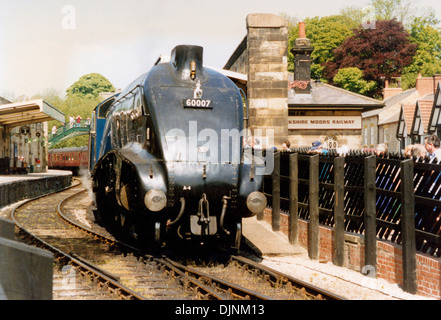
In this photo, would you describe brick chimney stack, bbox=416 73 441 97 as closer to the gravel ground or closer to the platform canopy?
the platform canopy

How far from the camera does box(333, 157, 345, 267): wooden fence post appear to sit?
9.36 metres

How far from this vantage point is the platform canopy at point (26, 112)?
85.4 ft

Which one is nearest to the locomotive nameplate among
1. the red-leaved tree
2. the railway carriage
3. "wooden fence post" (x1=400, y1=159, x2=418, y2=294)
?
"wooden fence post" (x1=400, y1=159, x2=418, y2=294)

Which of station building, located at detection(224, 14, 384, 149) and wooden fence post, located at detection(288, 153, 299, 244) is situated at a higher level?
station building, located at detection(224, 14, 384, 149)

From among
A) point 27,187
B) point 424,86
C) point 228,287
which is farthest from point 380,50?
point 228,287

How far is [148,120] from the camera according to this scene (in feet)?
30.1

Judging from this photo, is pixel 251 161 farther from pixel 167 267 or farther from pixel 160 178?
pixel 167 267

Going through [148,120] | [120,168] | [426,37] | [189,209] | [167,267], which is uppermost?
[426,37]

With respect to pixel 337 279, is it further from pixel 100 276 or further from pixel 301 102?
pixel 301 102

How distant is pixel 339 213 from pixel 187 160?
2.77 metres

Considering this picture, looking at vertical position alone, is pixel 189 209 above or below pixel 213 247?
above

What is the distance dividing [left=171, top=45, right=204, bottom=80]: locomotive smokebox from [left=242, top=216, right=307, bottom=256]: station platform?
3.52 meters
